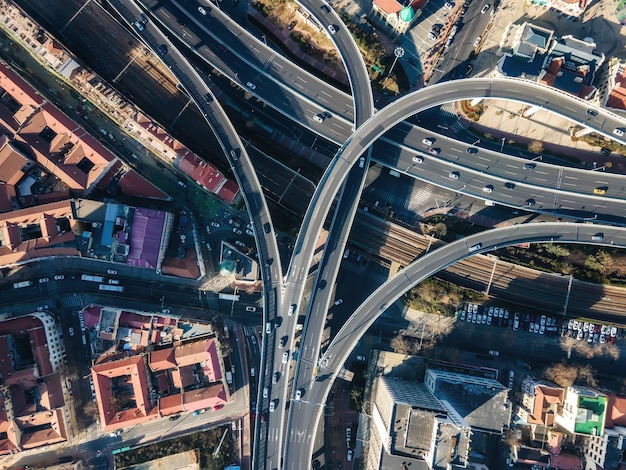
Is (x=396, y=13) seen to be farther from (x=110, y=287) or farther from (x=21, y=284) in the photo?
(x=21, y=284)

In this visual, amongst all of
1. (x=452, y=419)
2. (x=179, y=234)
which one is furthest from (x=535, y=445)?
(x=179, y=234)

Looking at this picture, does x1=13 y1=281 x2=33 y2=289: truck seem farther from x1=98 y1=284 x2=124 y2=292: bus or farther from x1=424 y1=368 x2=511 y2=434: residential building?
x1=424 y1=368 x2=511 y2=434: residential building

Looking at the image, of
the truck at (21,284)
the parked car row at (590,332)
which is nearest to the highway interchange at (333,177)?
the parked car row at (590,332)

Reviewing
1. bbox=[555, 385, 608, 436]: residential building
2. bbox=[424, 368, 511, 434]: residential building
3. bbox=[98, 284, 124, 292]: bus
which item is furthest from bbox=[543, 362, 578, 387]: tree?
bbox=[98, 284, 124, 292]: bus

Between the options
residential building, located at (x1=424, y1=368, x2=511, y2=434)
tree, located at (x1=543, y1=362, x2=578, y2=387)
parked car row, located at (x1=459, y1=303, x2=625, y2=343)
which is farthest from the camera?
parked car row, located at (x1=459, y1=303, x2=625, y2=343)

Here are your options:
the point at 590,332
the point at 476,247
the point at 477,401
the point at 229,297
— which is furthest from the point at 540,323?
the point at 229,297

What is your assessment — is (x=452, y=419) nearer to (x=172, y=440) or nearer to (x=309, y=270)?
(x=309, y=270)
